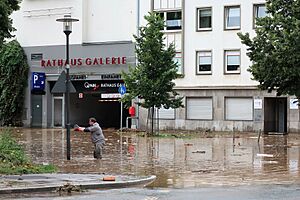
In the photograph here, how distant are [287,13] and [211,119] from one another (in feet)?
68.0

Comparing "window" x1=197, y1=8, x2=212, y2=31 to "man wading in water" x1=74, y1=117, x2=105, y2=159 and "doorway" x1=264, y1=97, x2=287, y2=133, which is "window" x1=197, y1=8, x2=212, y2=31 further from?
"man wading in water" x1=74, y1=117, x2=105, y2=159

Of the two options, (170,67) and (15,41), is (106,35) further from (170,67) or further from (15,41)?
(170,67)

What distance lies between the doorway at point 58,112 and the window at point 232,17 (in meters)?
15.5

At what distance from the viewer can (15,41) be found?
55156mm

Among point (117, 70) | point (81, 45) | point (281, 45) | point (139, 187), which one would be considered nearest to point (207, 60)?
point (117, 70)

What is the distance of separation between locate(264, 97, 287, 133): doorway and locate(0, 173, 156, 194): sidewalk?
→ 2983cm

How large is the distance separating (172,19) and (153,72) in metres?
10.7

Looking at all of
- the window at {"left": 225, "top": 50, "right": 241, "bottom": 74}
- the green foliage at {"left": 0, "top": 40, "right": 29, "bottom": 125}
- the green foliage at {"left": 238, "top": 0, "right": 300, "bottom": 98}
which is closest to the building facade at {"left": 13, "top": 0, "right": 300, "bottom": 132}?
the window at {"left": 225, "top": 50, "right": 241, "bottom": 74}

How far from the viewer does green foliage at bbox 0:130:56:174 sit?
1722 centimetres

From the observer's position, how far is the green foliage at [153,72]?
39.6 m

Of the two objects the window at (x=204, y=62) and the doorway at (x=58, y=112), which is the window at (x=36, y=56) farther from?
the window at (x=204, y=62)

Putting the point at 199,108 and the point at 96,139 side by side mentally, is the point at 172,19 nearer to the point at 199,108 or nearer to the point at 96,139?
the point at 199,108

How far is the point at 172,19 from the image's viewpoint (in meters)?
49.6

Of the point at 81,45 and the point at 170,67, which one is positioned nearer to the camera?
the point at 170,67
